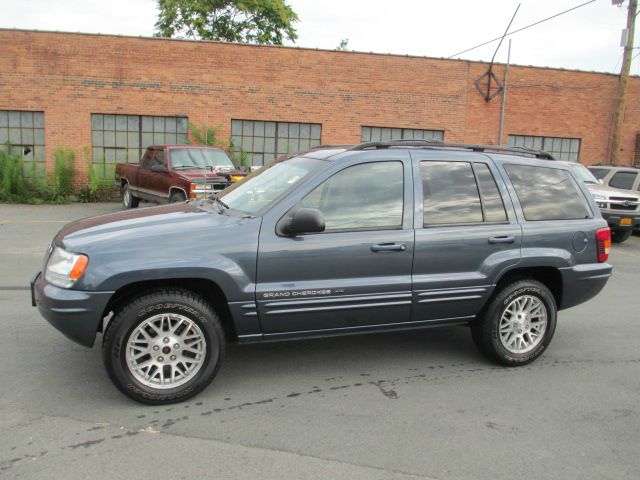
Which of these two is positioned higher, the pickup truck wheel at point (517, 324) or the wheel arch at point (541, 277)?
the wheel arch at point (541, 277)

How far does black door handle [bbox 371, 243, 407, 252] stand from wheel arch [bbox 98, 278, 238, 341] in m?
1.14

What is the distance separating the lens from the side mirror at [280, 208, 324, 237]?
3.69m

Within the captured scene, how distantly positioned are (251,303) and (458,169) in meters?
2.01

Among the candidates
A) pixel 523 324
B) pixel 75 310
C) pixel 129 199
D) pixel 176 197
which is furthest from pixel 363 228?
pixel 129 199

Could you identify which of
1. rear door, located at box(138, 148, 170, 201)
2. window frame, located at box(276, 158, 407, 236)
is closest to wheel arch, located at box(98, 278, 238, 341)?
window frame, located at box(276, 158, 407, 236)

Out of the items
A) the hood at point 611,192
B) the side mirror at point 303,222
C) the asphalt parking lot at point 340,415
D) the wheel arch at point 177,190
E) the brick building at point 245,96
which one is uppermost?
the brick building at point 245,96

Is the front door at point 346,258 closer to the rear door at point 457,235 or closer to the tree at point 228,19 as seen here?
the rear door at point 457,235

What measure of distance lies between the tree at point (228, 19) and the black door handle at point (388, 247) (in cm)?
3368

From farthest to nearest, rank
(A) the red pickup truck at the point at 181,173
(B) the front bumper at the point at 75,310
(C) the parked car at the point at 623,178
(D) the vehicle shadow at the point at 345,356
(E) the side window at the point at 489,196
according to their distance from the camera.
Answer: (C) the parked car at the point at 623,178, (A) the red pickup truck at the point at 181,173, (E) the side window at the point at 489,196, (D) the vehicle shadow at the point at 345,356, (B) the front bumper at the point at 75,310

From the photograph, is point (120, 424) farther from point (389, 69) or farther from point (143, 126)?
point (389, 69)

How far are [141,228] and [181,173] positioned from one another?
852cm

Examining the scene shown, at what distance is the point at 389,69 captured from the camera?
1956 cm

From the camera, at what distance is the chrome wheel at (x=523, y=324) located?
14.8 feet

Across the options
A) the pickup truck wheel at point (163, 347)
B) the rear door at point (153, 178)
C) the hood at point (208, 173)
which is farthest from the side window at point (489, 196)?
the rear door at point (153, 178)
